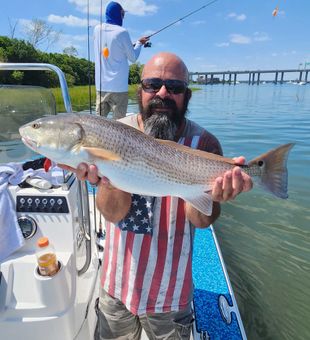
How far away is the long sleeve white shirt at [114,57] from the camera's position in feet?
18.8

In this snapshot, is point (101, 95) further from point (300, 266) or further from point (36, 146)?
point (300, 266)

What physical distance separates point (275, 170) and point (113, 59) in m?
4.78

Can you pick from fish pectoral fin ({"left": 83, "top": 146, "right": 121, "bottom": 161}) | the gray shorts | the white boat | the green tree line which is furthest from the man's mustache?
the green tree line

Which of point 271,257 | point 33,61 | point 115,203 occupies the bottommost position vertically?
point 271,257

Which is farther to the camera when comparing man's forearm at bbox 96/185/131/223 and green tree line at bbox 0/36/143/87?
green tree line at bbox 0/36/143/87

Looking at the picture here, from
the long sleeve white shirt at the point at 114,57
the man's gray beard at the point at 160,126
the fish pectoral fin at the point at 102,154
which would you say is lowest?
the fish pectoral fin at the point at 102,154

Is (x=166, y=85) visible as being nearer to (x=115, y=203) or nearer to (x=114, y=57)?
(x=115, y=203)

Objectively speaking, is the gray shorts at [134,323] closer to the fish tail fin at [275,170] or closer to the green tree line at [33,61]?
the fish tail fin at [275,170]

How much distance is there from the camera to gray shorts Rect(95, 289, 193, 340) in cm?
216

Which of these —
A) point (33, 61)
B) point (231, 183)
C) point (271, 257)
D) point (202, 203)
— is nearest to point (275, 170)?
point (231, 183)

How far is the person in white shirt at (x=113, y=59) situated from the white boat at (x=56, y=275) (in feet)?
8.37

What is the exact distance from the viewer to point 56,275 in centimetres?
215

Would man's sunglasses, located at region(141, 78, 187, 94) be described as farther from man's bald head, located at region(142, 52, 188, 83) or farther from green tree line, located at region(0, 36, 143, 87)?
green tree line, located at region(0, 36, 143, 87)

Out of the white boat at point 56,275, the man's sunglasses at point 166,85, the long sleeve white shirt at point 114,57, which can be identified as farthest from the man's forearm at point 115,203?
the long sleeve white shirt at point 114,57
